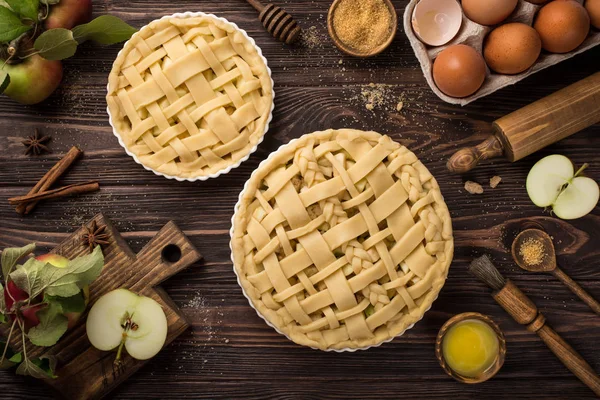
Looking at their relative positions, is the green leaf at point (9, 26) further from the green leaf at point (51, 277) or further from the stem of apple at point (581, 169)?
the stem of apple at point (581, 169)

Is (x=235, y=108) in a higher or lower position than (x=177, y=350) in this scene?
higher

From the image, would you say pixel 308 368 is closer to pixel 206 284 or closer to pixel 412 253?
pixel 206 284

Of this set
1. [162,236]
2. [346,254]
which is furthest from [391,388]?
[162,236]

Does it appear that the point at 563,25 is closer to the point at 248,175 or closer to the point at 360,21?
the point at 360,21

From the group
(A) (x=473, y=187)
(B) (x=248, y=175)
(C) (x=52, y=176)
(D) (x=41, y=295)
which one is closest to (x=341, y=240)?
(B) (x=248, y=175)

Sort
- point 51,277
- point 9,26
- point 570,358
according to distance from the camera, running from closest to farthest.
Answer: point 51,277 → point 9,26 → point 570,358


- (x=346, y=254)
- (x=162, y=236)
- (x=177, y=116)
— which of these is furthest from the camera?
(x=162, y=236)

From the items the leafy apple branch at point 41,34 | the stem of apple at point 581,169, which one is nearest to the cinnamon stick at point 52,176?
the leafy apple branch at point 41,34
